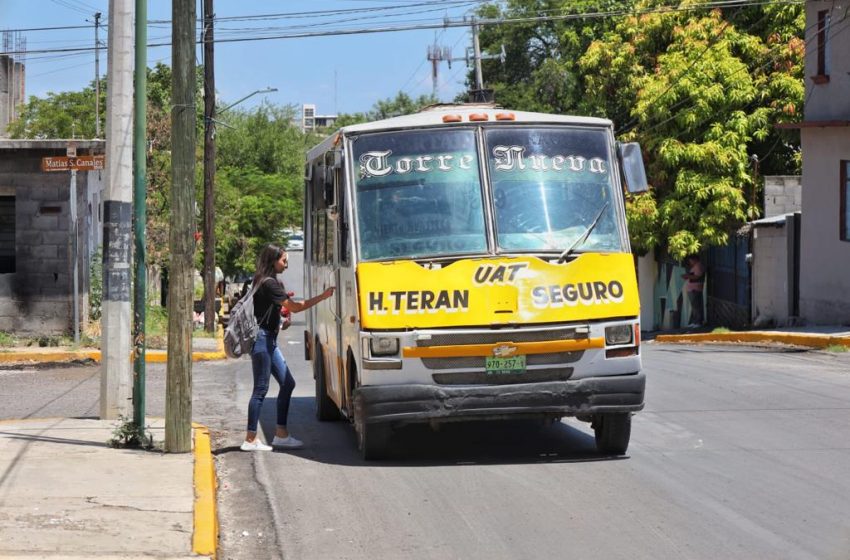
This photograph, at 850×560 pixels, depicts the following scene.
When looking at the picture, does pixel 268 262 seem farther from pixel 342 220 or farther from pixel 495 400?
pixel 495 400

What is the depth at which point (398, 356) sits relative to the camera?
10.1 metres

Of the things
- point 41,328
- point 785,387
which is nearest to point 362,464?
point 785,387

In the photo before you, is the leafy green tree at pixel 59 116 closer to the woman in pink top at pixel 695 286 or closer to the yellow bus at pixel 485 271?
the woman in pink top at pixel 695 286

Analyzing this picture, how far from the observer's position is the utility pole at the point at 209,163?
97.8ft

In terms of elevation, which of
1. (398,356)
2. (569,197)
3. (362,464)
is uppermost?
(569,197)

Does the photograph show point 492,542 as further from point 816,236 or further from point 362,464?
point 816,236

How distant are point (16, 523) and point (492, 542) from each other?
2849mm

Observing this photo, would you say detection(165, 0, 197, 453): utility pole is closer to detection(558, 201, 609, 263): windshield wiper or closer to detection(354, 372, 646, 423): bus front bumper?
detection(354, 372, 646, 423): bus front bumper

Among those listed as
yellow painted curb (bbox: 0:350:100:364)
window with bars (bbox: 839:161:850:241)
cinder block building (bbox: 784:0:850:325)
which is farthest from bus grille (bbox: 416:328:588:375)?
window with bars (bbox: 839:161:850:241)

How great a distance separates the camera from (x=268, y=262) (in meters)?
11.2

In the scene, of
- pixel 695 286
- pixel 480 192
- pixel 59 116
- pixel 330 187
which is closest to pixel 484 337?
pixel 480 192

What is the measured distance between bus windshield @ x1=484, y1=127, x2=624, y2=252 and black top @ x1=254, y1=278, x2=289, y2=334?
200 cm

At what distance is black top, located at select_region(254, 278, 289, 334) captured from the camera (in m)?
11.1

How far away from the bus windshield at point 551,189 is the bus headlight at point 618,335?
69cm
